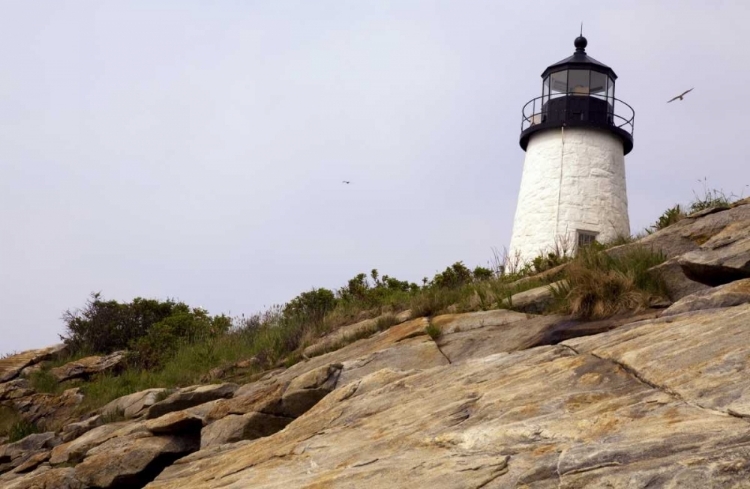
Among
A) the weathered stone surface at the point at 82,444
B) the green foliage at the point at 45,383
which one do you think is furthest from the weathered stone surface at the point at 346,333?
the green foliage at the point at 45,383

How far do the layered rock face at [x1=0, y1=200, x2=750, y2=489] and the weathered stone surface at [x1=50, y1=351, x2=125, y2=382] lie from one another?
5.95 metres

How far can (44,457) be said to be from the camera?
13.5 m

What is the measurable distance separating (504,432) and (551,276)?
6528 mm

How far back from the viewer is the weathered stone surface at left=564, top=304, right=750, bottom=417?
6.03 m

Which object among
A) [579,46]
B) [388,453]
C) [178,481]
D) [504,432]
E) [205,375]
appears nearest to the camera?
[504,432]

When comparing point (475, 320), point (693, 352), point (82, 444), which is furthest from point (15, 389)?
point (693, 352)

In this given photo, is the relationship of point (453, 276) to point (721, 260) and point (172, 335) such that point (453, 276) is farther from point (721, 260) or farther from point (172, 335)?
point (721, 260)

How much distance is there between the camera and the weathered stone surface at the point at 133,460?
455 inches

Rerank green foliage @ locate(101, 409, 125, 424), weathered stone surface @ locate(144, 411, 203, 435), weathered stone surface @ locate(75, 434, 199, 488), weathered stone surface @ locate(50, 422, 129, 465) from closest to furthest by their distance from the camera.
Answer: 1. weathered stone surface @ locate(75, 434, 199, 488)
2. weathered stone surface @ locate(144, 411, 203, 435)
3. weathered stone surface @ locate(50, 422, 129, 465)
4. green foliage @ locate(101, 409, 125, 424)

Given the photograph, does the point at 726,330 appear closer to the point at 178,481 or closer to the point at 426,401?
the point at 426,401

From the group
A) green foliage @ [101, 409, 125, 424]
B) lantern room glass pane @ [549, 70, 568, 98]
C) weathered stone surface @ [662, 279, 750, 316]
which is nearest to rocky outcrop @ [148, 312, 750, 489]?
weathered stone surface @ [662, 279, 750, 316]

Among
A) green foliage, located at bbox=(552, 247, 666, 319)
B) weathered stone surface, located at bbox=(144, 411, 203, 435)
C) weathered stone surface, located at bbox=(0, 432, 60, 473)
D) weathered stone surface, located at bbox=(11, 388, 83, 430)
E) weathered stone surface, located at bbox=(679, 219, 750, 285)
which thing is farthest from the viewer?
weathered stone surface, located at bbox=(11, 388, 83, 430)

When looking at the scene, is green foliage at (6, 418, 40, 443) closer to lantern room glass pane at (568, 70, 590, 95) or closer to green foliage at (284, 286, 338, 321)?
green foliage at (284, 286, 338, 321)

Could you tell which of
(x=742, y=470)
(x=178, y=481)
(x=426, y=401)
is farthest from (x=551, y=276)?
(x=742, y=470)
